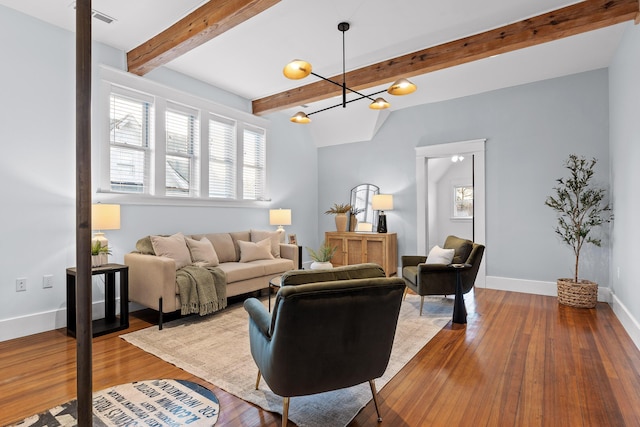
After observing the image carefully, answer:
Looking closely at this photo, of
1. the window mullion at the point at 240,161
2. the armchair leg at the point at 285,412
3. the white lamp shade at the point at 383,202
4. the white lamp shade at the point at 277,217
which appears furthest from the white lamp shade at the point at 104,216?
the white lamp shade at the point at 383,202

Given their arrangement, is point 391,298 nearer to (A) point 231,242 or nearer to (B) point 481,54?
(B) point 481,54

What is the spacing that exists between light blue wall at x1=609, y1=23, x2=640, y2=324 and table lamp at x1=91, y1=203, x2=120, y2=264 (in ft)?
15.9

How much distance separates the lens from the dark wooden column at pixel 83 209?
1.23 m

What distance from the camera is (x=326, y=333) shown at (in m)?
1.70

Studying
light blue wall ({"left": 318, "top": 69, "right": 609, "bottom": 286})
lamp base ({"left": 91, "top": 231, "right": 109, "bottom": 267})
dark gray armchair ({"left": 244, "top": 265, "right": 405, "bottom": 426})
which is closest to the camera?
dark gray armchair ({"left": 244, "top": 265, "right": 405, "bottom": 426})

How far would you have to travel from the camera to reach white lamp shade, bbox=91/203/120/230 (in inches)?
131

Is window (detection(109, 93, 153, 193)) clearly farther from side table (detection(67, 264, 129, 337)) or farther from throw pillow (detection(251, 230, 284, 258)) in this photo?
throw pillow (detection(251, 230, 284, 258))

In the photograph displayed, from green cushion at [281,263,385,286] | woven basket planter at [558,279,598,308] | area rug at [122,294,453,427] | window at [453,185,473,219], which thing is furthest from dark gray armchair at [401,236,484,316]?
window at [453,185,473,219]

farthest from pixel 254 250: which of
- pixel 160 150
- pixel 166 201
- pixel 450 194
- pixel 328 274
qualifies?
pixel 450 194

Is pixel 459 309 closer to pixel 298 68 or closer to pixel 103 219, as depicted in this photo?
pixel 298 68

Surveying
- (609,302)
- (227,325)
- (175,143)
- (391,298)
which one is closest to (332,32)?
(175,143)

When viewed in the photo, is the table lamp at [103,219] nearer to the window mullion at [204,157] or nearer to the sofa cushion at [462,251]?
the window mullion at [204,157]

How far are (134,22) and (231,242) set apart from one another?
8.83 ft

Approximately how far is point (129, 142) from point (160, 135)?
39 cm
